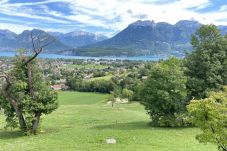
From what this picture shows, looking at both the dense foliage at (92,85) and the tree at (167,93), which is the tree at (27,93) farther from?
the dense foliage at (92,85)

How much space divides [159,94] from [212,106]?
65.1ft

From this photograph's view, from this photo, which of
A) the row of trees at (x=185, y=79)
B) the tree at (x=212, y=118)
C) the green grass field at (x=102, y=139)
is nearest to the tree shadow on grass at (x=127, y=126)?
the green grass field at (x=102, y=139)

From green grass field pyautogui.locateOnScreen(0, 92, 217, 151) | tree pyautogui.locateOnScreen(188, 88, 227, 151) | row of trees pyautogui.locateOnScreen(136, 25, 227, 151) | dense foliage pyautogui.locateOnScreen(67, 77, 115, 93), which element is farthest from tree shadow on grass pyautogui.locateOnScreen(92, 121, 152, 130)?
dense foliage pyautogui.locateOnScreen(67, 77, 115, 93)

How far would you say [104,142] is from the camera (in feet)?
116

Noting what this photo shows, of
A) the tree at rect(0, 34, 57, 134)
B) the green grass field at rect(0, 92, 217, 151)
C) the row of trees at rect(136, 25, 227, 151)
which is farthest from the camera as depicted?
the row of trees at rect(136, 25, 227, 151)

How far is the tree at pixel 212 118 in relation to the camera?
24.6m

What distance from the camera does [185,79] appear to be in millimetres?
46000

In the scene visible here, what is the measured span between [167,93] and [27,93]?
15.0 meters

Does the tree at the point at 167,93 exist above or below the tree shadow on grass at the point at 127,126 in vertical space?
above

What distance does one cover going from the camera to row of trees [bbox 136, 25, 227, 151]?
45.2 metres

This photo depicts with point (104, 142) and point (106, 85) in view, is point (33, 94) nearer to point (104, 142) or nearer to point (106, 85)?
point (104, 142)

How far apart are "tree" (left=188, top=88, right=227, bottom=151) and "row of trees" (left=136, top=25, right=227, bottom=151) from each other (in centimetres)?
1358

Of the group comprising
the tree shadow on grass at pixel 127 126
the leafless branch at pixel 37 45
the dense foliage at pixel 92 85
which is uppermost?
the leafless branch at pixel 37 45

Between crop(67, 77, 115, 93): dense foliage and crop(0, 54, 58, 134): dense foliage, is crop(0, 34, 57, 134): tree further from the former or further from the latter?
crop(67, 77, 115, 93): dense foliage
